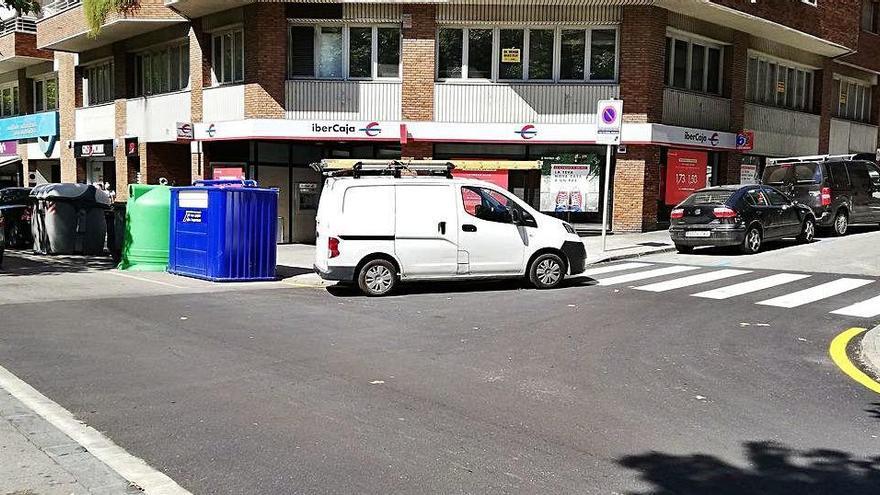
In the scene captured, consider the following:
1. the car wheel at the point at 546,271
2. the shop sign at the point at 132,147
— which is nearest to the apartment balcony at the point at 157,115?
the shop sign at the point at 132,147

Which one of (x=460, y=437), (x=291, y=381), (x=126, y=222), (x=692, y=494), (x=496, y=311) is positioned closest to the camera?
(x=692, y=494)

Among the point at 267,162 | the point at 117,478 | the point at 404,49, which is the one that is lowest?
the point at 117,478

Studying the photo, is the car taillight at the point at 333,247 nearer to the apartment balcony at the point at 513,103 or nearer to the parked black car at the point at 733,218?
the parked black car at the point at 733,218

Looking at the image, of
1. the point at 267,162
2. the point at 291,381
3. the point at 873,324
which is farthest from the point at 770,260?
the point at 267,162

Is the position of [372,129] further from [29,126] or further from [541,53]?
[29,126]

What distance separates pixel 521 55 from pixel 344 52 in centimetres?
510

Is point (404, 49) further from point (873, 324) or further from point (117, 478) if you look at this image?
point (117, 478)

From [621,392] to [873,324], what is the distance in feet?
17.0

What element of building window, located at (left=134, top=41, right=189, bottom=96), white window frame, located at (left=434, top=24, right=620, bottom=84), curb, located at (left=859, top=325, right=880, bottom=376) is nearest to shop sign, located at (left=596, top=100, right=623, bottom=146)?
white window frame, located at (left=434, top=24, right=620, bottom=84)

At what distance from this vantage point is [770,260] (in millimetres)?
16250

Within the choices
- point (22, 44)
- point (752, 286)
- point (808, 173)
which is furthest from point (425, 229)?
point (22, 44)

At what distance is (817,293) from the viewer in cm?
1227

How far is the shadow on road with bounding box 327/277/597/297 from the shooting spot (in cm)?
1290

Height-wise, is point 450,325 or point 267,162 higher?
point 267,162
